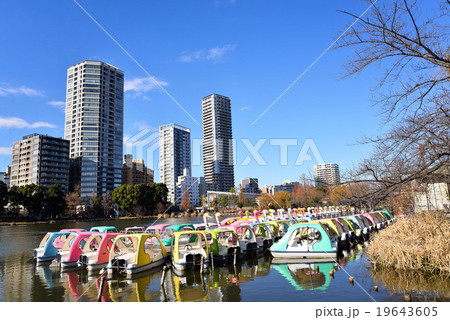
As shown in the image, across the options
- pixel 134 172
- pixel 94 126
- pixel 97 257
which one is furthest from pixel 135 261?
pixel 134 172

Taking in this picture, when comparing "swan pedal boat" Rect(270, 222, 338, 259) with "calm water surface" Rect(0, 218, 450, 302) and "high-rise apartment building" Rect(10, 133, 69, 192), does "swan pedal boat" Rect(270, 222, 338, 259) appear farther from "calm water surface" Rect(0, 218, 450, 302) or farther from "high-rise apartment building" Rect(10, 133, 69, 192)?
"high-rise apartment building" Rect(10, 133, 69, 192)

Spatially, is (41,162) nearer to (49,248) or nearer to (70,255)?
(49,248)

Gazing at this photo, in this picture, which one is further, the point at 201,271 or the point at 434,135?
the point at 201,271

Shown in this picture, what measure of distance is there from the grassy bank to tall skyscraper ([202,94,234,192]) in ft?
474

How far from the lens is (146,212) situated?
9494cm

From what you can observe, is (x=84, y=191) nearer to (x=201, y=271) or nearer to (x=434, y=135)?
(x=201, y=271)

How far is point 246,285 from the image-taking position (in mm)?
11758

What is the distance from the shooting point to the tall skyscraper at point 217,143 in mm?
165500

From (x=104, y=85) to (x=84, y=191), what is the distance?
1687 inches

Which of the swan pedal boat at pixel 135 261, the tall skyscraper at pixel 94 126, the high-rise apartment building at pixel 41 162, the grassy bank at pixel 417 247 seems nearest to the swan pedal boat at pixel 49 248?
the swan pedal boat at pixel 135 261

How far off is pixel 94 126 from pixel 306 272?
114m

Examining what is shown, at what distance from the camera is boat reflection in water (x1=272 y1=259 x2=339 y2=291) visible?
36.5 feet
